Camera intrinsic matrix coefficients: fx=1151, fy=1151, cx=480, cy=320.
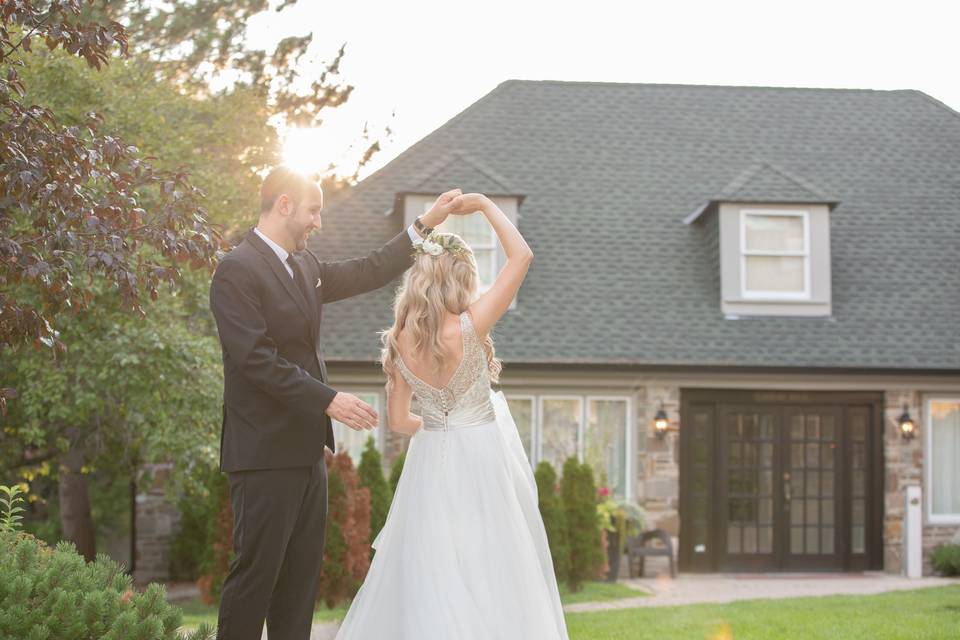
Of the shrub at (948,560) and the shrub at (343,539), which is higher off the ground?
the shrub at (343,539)

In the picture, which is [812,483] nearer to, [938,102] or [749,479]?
[749,479]

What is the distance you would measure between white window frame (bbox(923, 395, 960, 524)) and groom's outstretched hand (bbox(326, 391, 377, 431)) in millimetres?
13623

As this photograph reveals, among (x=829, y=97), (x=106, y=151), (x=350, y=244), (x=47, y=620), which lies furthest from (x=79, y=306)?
(x=829, y=97)

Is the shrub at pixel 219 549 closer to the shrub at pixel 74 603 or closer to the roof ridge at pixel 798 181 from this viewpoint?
the shrub at pixel 74 603

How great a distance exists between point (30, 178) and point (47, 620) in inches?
81.4

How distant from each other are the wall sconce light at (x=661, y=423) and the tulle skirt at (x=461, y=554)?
34.7 ft

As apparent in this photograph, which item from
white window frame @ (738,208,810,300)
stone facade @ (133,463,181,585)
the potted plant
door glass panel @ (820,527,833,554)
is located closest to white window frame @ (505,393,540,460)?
the potted plant

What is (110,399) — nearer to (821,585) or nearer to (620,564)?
(620,564)

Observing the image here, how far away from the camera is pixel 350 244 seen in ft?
54.3

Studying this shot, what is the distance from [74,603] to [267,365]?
4.42 feet

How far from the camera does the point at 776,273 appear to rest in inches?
655

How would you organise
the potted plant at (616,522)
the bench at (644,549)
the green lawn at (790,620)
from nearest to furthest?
1. the green lawn at (790,620)
2. the potted plant at (616,522)
3. the bench at (644,549)

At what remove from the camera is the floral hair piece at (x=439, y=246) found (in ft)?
16.6

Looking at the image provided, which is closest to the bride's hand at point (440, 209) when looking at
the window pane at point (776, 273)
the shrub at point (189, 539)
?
the shrub at point (189, 539)
